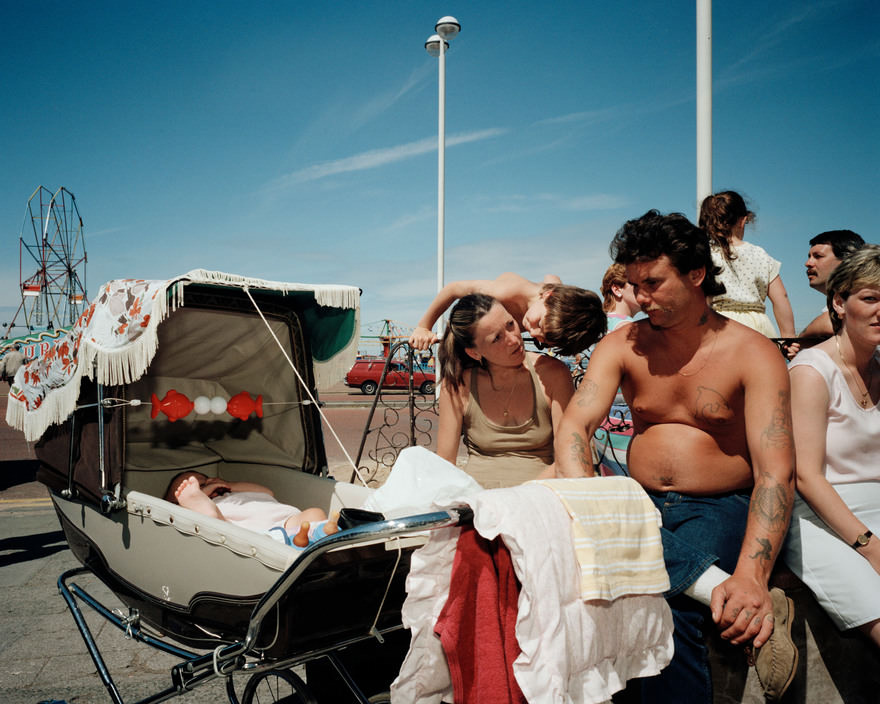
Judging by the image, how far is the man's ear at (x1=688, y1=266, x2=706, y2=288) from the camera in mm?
2031

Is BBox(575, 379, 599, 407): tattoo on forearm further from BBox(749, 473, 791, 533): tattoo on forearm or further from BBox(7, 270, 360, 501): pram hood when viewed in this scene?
BBox(7, 270, 360, 501): pram hood

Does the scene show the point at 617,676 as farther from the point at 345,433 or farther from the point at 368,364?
the point at 368,364

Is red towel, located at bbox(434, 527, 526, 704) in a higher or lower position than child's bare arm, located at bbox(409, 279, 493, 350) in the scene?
lower

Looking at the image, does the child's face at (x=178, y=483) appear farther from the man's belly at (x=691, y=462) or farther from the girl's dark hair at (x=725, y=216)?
the girl's dark hair at (x=725, y=216)

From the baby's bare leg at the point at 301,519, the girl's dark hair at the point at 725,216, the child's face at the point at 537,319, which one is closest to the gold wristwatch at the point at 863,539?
the child's face at the point at 537,319

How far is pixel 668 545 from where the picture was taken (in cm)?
182

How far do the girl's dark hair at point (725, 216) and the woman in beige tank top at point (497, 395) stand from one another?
1.36 m

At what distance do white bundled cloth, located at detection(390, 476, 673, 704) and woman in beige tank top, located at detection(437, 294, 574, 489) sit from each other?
1.15m

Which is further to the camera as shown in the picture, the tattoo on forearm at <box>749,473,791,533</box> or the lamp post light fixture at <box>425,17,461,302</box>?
the lamp post light fixture at <box>425,17,461,302</box>

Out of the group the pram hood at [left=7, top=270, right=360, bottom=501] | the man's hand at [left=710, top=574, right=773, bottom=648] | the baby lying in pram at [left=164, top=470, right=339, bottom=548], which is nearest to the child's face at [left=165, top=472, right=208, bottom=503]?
the baby lying in pram at [left=164, top=470, right=339, bottom=548]

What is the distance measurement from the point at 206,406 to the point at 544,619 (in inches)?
113

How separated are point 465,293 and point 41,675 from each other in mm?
2840

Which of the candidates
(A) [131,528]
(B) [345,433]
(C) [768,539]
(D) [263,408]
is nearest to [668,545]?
(C) [768,539]

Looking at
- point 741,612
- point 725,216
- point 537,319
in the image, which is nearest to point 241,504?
point 537,319
